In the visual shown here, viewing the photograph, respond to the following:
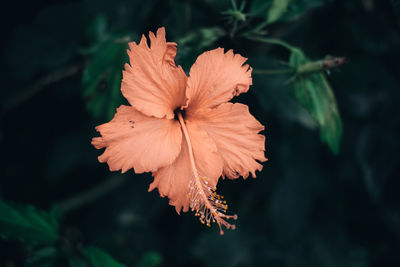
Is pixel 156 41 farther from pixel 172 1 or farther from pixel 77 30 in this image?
pixel 77 30

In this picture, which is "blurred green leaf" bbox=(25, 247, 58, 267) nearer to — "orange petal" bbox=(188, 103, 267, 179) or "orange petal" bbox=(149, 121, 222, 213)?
"orange petal" bbox=(149, 121, 222, 213)

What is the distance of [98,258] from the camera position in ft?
3.78

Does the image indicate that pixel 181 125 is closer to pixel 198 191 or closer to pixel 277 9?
pixel 198 191

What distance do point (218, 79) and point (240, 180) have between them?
1.03 m

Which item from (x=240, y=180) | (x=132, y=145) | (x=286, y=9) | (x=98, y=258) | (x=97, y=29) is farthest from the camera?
(x=240, y=180)

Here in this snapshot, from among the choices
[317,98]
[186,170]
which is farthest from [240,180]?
[186,170]

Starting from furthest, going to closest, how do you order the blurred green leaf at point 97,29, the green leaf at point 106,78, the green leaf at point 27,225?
the blurred green leaf at point 97,29 → the green leaf at point 106,78 → the green leaf at point 27,225

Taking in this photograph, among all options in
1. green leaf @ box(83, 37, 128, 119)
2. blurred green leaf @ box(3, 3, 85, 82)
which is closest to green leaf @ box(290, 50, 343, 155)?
green leaf @ box(83, 37, 128, 119)

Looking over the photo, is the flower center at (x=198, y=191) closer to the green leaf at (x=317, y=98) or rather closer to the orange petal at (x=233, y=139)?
the orange petal at (x=233, y=139)

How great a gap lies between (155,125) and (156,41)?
25 cm

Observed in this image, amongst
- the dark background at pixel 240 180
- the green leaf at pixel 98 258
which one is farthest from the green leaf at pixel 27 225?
the dark background at pixel 240 180

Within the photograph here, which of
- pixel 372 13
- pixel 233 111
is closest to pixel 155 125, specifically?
pixel 233 111

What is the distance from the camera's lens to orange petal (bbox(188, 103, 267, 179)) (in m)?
1.01

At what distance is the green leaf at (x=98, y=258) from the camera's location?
110 cm
